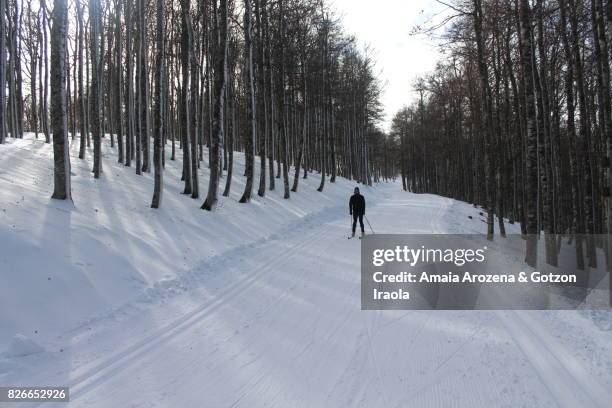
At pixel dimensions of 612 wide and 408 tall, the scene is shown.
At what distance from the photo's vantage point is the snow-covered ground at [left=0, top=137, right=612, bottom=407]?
4.32m

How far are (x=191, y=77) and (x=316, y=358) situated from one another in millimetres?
16363

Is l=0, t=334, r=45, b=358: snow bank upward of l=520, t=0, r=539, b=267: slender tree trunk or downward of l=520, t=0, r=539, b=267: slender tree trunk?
downward

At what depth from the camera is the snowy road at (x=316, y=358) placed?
13.8ft

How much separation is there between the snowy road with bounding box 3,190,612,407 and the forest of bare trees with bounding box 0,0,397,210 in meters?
6.86

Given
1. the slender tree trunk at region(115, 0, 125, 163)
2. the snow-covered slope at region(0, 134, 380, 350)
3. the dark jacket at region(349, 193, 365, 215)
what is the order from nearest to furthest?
the snow-covered slope at region(0, 134, 380, 350) → the dark jacket at region(349, 193, 365, 215) → the slender tree trunk at region(115, 0, 125, 163)

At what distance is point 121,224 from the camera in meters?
10.6

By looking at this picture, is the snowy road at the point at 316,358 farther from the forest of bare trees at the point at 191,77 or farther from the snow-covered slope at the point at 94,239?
the forest of bare trees at the point at 191,77

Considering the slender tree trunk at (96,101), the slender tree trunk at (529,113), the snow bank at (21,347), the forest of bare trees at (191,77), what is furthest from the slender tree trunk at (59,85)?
the slender tree trunk at (529,113)

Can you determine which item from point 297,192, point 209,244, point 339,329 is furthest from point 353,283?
point 297,192

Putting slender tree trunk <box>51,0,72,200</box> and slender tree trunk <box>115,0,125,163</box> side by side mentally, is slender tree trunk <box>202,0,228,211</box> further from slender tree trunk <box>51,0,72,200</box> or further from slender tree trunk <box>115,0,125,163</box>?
slender tree trunk <box>115,0,125,163</box>

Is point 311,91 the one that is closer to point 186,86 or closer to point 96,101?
point 186,86

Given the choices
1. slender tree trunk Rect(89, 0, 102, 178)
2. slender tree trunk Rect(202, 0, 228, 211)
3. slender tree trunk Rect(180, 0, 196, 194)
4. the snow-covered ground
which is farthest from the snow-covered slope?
slender tree trunk Rect(202, 0, 228, 211)

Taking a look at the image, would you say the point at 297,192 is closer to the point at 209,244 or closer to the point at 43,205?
the point at 209,244

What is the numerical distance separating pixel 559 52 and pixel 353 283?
1380cm
